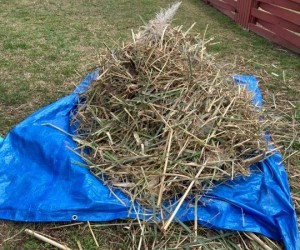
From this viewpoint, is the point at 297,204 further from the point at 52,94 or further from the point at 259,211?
the point at 52,94

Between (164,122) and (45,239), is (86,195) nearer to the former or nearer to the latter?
(45,239)

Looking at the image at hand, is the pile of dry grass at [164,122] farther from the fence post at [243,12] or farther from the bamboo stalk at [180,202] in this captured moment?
the fence post at [243,12]

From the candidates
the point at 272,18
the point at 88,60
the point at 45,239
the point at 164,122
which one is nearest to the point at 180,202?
the point at 164,122

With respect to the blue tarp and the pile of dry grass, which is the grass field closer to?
the blue tarp

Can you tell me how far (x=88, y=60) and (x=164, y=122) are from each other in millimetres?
2604

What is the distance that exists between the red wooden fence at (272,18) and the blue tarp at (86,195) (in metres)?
3.08

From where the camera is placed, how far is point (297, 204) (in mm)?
2758

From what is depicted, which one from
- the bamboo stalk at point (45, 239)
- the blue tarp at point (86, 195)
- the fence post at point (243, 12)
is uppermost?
the fence post at point (243, 12)

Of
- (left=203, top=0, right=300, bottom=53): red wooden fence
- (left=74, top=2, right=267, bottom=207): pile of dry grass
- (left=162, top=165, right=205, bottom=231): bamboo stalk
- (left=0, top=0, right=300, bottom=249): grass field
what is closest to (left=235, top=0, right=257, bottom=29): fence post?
(left=203, top=0, right=300, bottom=53): red wooden fence

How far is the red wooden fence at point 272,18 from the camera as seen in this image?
5.51 meters

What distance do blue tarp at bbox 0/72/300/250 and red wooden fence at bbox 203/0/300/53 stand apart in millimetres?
3082

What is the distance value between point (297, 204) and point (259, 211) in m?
0.45

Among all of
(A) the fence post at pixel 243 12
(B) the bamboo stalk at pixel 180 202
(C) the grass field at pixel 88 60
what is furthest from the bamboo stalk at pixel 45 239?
(A) the fence post at pixel 243 12

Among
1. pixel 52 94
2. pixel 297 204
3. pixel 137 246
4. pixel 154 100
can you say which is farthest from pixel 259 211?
pixel 52 94
